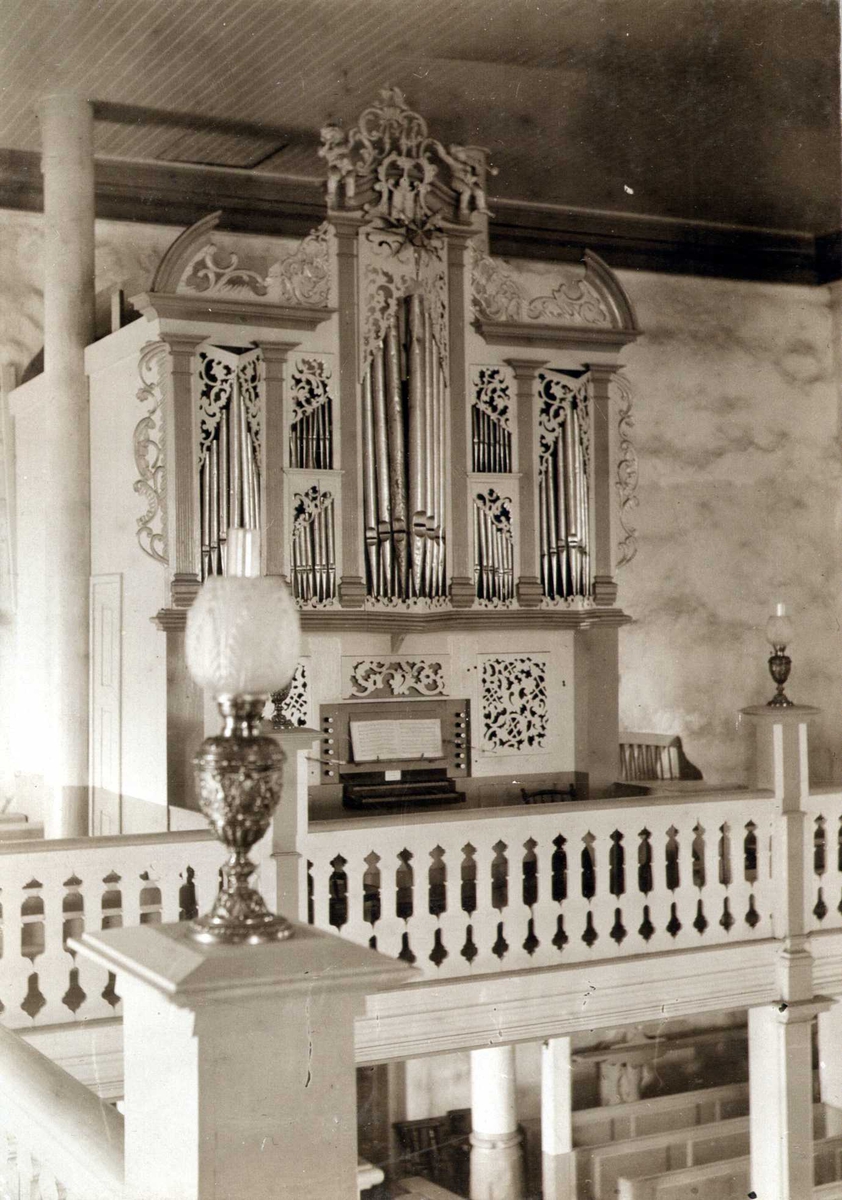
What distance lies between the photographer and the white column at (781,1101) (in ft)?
24.8

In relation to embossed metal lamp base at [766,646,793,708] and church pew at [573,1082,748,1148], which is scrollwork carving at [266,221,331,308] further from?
church pew at [573,1082,748,1148]

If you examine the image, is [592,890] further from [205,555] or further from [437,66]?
[437,66]

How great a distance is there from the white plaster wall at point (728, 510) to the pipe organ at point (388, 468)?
10.8 feet

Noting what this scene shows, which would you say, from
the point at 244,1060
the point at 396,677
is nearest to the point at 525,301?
the point at 396,677

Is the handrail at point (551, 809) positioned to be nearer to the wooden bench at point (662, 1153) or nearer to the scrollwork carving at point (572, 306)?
the scrollwork carving at point (572, 306)

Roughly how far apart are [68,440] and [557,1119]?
219 inches

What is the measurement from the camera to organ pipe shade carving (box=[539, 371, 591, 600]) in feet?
28.5

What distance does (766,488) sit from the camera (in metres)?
12.7

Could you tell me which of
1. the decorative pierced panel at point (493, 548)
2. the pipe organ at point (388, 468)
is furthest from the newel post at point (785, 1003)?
the decorative pierced panel at point (493, 548)

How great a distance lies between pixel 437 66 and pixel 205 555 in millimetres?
3488

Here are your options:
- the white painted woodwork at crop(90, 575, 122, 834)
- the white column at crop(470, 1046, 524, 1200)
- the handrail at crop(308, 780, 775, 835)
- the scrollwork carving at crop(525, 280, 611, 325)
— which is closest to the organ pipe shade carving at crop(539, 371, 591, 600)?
the scrollwork carving at crop(525, 280, 611, 325)

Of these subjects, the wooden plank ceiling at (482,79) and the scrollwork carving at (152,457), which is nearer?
the scrollwork carving at (152,457)

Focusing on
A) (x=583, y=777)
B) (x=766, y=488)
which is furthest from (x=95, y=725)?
(x=766, y=488)

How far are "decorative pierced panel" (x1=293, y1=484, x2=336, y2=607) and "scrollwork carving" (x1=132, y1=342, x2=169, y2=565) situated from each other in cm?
75
